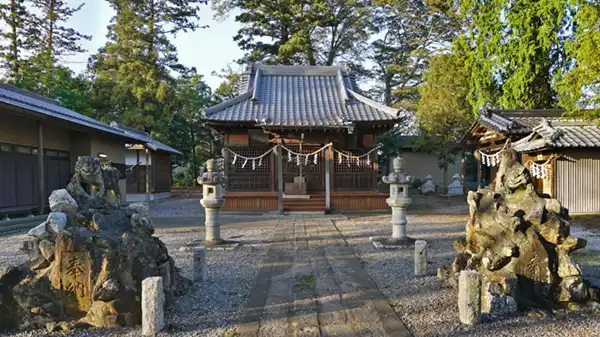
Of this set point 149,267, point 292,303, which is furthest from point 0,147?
point 292,303

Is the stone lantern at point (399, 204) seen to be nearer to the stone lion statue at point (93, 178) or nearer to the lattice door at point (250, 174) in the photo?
the stone lion statue at point (93, 178)

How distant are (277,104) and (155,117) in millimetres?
13065

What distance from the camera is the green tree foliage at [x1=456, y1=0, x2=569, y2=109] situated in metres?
14.1

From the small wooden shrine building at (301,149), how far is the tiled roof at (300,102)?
0.15 feet

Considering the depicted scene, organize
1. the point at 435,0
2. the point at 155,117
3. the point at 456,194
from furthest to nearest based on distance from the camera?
the point at 155,117 → the point at 456,194 → the point at 435,0

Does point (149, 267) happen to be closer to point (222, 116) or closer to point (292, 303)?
point (292, 303)

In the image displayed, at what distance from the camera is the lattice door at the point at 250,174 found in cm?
1550

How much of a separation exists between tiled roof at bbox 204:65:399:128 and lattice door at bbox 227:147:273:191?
1.70m

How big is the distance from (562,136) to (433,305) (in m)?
11.4

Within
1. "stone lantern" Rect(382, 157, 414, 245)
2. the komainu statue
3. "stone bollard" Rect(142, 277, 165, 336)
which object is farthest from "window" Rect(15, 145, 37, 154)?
the komainu statue

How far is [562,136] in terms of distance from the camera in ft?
40.8

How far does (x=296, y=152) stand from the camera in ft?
50.6

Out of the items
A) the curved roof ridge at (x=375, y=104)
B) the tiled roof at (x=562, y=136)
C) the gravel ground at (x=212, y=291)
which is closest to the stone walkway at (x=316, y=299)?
the gravel ground at (x=212, y=291)

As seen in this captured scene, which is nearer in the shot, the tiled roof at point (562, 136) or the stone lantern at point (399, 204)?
the stone lantern at point (399, 204)
